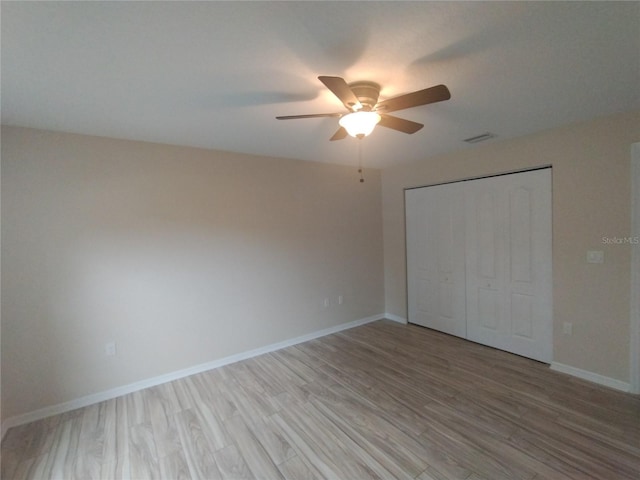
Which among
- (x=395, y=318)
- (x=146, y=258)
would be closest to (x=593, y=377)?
(x=395, y=318)

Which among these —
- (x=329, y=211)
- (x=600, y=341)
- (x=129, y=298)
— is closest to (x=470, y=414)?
(x=600, y=341)

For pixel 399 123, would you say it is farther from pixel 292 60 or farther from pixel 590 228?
pixel 590 228

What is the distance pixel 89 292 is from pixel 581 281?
4556 millimetres

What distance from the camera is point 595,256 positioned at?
2.52 meters

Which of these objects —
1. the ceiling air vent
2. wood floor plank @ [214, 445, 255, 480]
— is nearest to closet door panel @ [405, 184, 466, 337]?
the ceiling air vent

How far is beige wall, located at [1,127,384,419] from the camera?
2.26 meters

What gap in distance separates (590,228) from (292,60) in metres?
2.97

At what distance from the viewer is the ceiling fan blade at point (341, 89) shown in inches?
53.7

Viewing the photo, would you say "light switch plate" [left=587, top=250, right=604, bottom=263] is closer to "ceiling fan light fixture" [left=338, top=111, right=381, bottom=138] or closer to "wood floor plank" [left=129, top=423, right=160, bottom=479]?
"ceiling fan light fixture" [left=338, top=111, right=381, bottom=138]

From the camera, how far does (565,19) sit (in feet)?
4.23

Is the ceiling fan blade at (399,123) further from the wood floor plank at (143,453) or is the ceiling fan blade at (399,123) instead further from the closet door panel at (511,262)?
the wood floor plank at (143,453)

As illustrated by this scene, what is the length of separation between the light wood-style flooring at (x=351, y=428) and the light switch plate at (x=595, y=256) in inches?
44.6

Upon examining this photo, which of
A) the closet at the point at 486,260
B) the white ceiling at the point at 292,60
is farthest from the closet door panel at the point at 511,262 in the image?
the white ceiling at the point at 292,60

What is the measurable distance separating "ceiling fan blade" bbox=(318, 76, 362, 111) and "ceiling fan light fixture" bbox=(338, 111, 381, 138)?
2.7 inches
